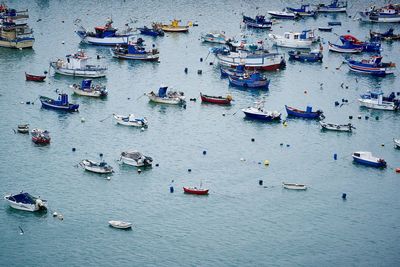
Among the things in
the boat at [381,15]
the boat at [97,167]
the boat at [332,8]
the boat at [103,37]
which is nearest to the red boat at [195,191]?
the boat at [97,167]

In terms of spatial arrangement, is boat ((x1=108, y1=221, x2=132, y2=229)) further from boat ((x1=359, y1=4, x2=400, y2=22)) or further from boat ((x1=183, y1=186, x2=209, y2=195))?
boat ((x1=359, y1=4, x2=400, y2=22))

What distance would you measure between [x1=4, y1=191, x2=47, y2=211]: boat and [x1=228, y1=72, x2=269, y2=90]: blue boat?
34.2 m

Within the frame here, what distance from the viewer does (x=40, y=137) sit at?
7281cm

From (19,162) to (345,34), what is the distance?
60.9 m

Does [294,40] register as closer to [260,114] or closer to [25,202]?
[260,114]

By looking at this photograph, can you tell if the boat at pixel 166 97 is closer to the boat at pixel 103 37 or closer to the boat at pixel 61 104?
the boat at pixel 61 104

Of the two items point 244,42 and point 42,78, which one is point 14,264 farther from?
point 244,42

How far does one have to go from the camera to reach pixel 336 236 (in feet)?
199

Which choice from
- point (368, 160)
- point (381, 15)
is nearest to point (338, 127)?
point (368, 160)

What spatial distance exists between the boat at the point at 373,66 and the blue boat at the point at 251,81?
13.0m

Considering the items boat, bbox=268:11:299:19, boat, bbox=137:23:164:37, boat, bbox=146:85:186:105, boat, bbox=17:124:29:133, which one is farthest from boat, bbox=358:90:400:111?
boat, bbox=268:11:299:19

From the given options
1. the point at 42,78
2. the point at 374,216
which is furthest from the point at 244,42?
the point at 374,216

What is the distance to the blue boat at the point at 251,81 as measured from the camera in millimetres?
90688

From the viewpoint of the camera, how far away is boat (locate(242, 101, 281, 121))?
266 feet
